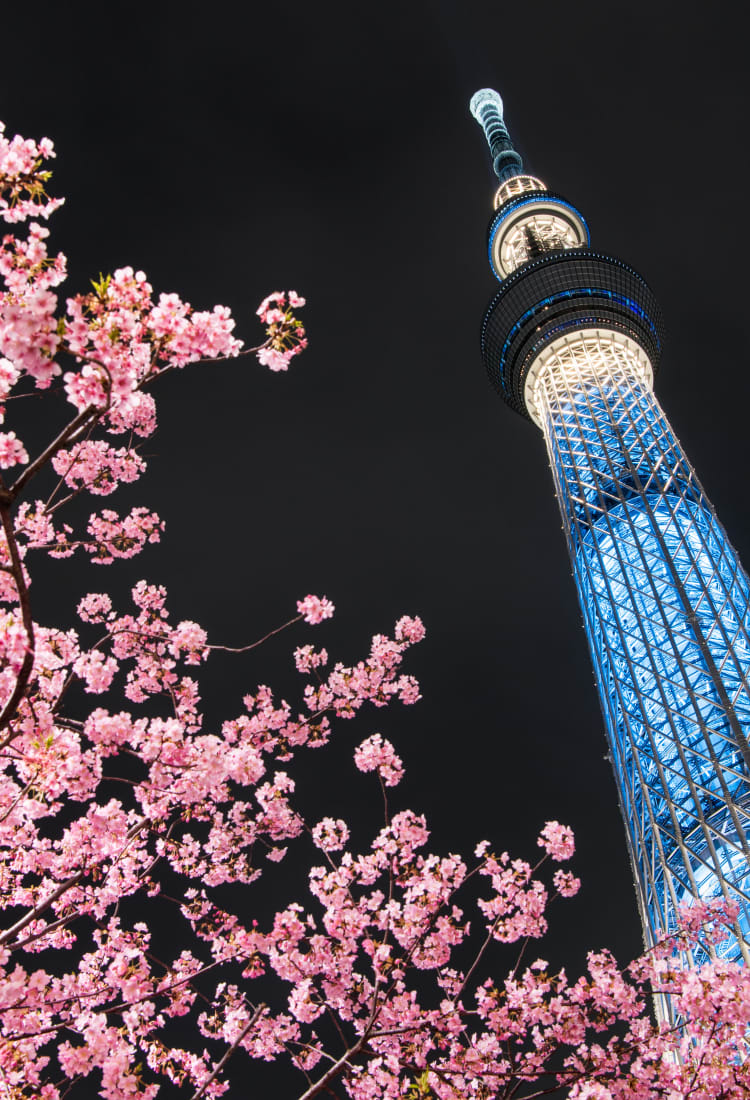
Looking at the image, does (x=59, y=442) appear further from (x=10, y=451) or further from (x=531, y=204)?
(x=531, y=204)

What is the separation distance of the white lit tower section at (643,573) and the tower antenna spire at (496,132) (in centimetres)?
1767

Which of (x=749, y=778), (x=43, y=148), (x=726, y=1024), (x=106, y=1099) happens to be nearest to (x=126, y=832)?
(x=106, y=1099)

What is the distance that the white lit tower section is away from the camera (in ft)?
65.8

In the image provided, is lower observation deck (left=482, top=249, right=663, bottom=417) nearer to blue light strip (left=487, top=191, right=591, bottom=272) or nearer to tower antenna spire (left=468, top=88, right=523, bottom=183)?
blue light strip (left=487, top=191, right=591, bottom=272)

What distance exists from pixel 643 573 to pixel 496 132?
2249 inches

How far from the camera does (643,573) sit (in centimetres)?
2703

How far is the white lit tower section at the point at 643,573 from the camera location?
2005 cm

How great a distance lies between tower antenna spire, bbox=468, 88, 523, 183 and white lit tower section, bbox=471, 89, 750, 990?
17675mm


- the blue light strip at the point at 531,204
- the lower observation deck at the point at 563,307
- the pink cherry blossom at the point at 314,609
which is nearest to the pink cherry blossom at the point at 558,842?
the pink cherry blossom at the point at 314,609

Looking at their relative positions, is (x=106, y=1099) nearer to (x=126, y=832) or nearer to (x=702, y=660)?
(x=126, y=832)

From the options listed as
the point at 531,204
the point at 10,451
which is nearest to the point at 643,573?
the point at 10,451

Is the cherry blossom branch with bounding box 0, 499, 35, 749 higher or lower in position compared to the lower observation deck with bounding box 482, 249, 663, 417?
lower

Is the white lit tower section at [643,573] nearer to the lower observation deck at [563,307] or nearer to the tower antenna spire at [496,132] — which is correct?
the lower observation deck at [563,307]

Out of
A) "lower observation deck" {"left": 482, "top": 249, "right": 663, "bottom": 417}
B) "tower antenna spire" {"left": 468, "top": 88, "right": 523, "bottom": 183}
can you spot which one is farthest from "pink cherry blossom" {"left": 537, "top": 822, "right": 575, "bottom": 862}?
"tower antenna spire" {"left": 468, "top": 88, "right": 523, "bottom": 183}
